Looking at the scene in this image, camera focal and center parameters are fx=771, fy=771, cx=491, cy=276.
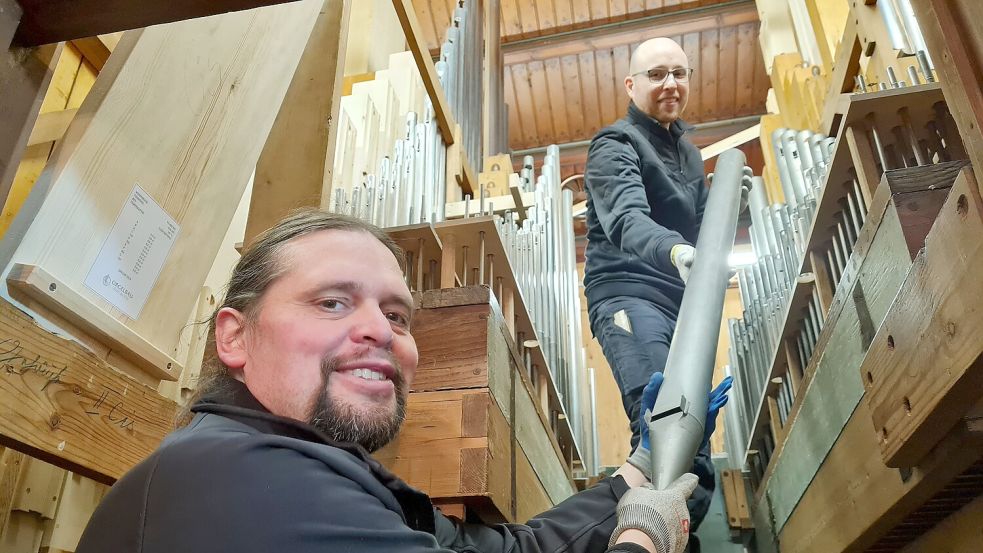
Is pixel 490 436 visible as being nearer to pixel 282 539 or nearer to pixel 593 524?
pixel 593 524

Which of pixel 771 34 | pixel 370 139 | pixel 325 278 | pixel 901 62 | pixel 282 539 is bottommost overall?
pixel 282 539

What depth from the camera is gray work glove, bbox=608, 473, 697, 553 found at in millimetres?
1389

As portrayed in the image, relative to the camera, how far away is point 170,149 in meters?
1.70

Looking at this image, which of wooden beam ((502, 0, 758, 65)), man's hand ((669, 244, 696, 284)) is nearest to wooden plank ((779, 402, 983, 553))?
man's hand ((669, 244, 696, 284))

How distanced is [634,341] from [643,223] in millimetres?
384

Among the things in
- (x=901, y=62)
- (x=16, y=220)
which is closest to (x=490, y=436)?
(x=16, y=220)

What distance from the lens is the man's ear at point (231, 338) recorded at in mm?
1391

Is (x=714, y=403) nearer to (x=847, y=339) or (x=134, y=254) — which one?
(x=847, y=339)

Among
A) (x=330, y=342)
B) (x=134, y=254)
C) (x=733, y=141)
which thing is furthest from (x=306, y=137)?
(x=733, y=141)

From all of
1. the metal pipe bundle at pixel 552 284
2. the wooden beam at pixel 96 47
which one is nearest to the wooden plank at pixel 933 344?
the metal pipe bundle at pixel 552 284

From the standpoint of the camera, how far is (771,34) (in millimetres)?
5523

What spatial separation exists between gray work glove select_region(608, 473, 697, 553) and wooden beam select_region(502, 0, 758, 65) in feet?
20.5

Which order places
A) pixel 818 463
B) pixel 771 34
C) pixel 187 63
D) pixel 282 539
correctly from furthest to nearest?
pixel 771 34 → pixel 818 463 → pixel 187 63 → pixel 282 539

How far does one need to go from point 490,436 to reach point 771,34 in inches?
186
